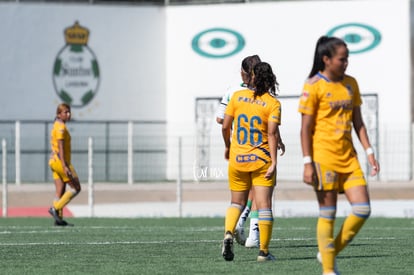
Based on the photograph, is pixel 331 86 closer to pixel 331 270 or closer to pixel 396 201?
pixel 331 270

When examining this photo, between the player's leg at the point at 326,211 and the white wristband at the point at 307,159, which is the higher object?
the white wristband at the point at 307,159

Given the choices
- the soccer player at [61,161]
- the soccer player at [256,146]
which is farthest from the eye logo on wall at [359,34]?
the soccer player at [256,146]

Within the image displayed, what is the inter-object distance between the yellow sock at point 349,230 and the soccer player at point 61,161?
9.20 m

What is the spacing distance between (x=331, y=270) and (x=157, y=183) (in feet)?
61.0

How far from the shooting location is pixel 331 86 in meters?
9.03

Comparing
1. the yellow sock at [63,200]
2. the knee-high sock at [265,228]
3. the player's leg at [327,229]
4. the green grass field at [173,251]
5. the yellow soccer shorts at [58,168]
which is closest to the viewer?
the player's leg at [327,229]

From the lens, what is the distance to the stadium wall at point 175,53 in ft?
113

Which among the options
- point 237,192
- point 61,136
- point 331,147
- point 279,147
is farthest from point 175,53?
point 331,147

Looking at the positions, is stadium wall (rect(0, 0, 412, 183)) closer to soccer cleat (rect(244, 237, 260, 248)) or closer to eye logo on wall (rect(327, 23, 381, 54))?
eye logo on wall (rect(327, 23, 381, 54))

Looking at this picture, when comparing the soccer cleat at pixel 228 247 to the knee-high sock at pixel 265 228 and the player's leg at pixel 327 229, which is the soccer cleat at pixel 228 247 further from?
the player's leg at pixel 327 229

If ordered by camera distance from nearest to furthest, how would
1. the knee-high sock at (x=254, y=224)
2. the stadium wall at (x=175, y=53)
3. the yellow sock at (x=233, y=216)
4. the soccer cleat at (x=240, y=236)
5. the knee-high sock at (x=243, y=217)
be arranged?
the yellow sock at (x=233, y=216) → the knee-high sock at (x=254, y=224) → the soccer cleat at (x=240, y=236) → the knee-high sock at (x=243, y=217) → the stadium wall at (x=175, y=53)

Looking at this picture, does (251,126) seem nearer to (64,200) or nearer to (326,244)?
(326,244)

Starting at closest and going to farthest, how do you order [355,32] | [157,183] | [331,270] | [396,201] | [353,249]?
[331,270], [353,249], [396,201], [157,183], [355,32]

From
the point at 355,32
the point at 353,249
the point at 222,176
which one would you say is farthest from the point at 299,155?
the point at 353,249
